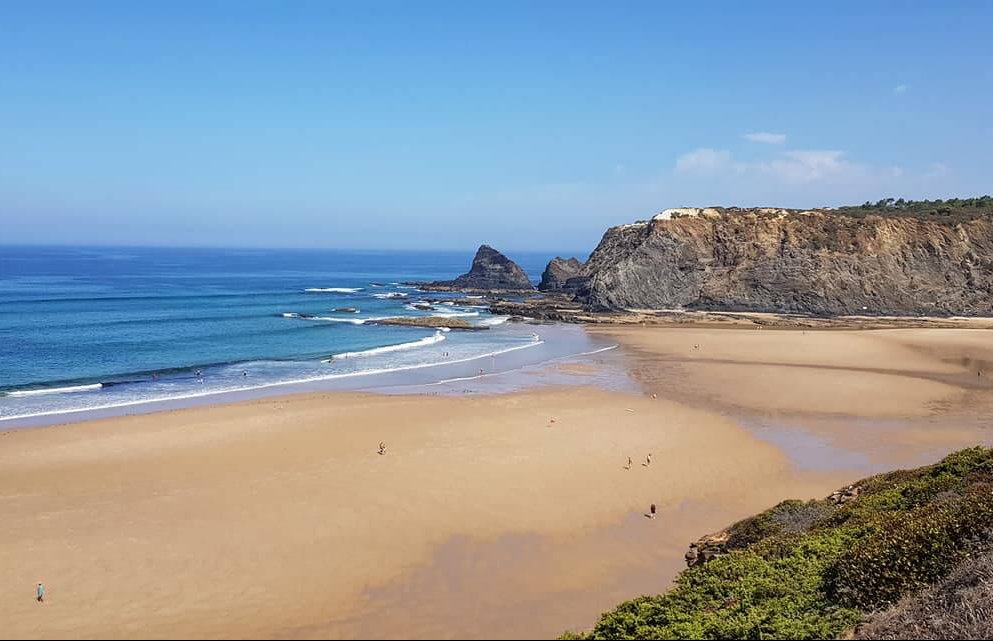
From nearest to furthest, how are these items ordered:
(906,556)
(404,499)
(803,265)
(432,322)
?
(906,556) < (404,499) < (432,322) < (803,265)

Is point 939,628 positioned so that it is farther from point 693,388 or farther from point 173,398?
point 173,398

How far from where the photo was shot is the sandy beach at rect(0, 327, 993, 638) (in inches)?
441

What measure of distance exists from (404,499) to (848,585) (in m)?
10.4

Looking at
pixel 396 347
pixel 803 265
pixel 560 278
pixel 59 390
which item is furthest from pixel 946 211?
pixel 59 390

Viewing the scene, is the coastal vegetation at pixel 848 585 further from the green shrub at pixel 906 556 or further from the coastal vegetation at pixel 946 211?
the coastal vegetation at pixel 946 211

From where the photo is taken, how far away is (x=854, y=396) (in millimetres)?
29141

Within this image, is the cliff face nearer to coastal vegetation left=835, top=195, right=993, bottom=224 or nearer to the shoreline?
coastal vegetation left=835, top=195, right=993, bottom=224

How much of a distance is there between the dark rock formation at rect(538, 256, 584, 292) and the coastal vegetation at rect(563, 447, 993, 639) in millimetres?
69222

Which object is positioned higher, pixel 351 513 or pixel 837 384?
pixel 837 384

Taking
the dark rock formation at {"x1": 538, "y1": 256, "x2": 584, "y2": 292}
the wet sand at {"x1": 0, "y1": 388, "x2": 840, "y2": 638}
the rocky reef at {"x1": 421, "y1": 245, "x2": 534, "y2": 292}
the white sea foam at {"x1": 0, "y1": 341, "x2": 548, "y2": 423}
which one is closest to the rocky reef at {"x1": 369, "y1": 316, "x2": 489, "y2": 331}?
the white sea foam at {"x1": 0, "y1": 341, "x2": 548, "y2": 423}

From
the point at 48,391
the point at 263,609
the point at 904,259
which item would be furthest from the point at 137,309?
the point at 904,259

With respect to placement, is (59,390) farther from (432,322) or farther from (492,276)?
(492,276)

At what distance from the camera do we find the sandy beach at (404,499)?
11.2 meters

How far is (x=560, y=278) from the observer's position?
275 feet
